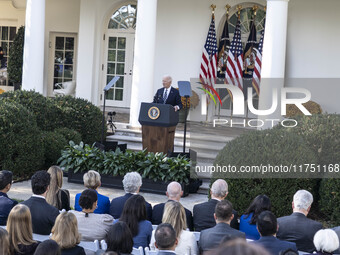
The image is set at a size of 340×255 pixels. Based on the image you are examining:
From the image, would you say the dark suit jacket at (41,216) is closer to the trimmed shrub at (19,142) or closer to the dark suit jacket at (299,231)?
the dark suit jacket at (299,231)

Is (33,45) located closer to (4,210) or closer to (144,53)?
(144,53)

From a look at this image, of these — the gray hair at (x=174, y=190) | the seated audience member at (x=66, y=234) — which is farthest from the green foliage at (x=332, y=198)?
the seated audience member at (x=66, y=234)

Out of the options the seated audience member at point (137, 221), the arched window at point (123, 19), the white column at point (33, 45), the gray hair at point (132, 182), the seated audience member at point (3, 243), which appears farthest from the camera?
the arched window at point (123, 19)

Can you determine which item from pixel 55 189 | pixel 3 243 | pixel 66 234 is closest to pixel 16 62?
pixel 55 189

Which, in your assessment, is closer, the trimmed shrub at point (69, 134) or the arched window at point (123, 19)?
the trimmed shrub at point (69, 134)

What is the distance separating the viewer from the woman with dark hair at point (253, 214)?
6.11m

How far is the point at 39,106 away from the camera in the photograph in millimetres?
12352

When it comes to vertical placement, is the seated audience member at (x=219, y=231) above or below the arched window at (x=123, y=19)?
below

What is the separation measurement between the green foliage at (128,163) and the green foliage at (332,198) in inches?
104

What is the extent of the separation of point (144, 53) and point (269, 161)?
6.33 meters

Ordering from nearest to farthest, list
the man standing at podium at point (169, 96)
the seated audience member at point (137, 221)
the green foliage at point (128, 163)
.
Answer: the seated audience member at point (137, 221), the green foliage at point (128, 163), the man standing at podium at point (169, 96)

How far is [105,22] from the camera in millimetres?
17828

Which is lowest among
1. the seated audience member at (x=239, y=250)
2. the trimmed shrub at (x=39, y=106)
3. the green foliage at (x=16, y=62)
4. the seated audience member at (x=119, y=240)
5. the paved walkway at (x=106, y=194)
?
the paved walkway at (x=106, y=194)

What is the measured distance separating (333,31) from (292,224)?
10276 mm
